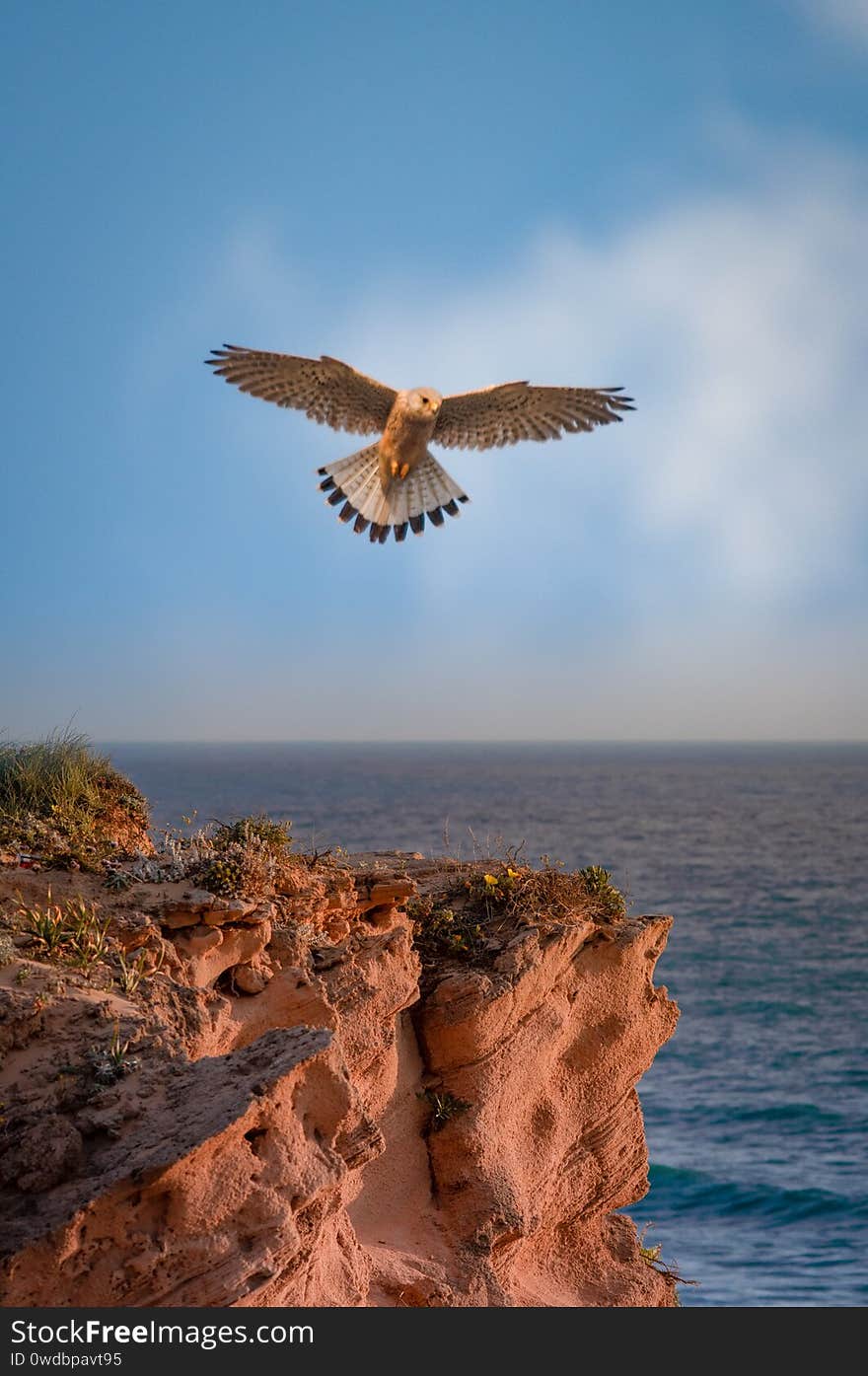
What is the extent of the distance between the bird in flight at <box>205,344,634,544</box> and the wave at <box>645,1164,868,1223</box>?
12607 millimetres

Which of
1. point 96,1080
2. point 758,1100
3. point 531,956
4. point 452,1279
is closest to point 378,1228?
point 452,1279

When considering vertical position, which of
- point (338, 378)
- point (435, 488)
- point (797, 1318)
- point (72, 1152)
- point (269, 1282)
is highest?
point (338, 378)

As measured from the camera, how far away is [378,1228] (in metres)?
9.17

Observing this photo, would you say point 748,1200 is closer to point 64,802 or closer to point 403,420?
point 403,420

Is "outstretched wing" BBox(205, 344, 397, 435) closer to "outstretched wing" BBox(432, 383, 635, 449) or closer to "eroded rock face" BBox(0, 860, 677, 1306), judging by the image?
"outstretched wing" BBox(432, 383, 635, 449)

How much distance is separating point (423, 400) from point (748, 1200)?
14429mm

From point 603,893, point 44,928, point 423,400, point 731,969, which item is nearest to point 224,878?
point 44,928

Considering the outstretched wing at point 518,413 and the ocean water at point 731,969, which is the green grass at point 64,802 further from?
the outstretched wing at point 518,413

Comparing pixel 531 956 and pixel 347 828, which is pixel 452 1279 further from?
pixel 347 828

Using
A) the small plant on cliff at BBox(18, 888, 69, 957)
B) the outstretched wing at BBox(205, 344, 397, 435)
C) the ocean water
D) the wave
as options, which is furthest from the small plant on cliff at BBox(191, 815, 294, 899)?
the wave

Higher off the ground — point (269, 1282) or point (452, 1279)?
point (269, 1282)

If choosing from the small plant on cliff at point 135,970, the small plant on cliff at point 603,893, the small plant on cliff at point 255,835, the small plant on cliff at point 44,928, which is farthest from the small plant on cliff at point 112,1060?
the small plant on cliff at point 603,893

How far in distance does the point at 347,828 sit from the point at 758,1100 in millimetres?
37317

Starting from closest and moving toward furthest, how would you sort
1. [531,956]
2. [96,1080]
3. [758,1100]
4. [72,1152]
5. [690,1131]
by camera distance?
[72,1152]
[96,1080]
[531,956]
[690,1131]
[758,1100]
